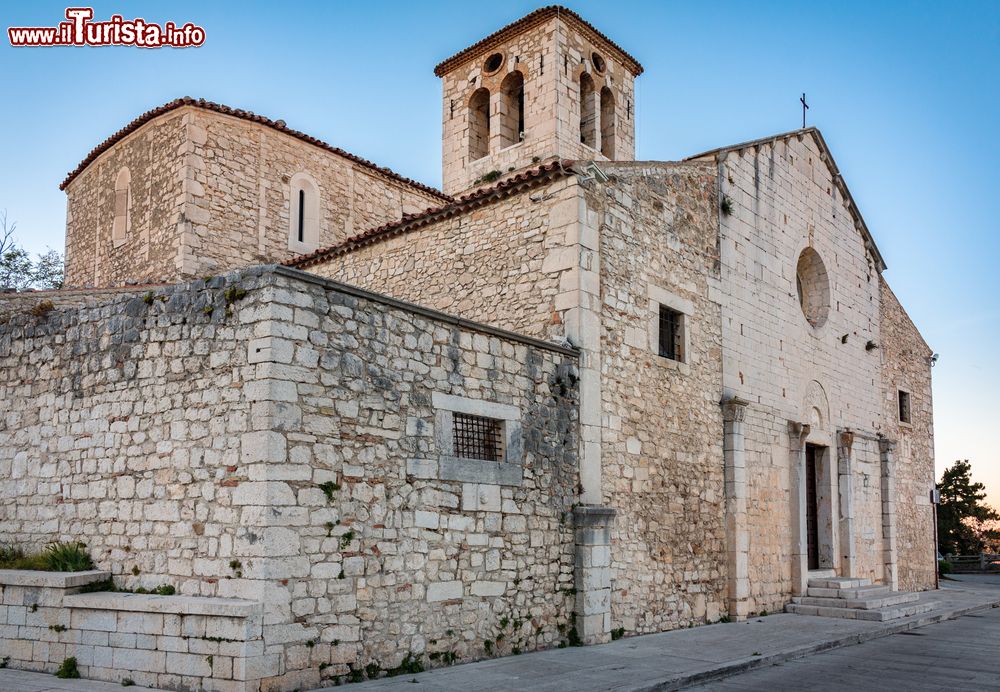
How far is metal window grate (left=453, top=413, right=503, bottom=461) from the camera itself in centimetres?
944

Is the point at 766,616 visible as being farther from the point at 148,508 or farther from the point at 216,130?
the point at 216,130

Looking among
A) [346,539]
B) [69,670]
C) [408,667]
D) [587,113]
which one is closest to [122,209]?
[587,113]

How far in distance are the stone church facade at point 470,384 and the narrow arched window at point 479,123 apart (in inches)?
2.2

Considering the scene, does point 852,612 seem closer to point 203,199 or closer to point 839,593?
point 839,593

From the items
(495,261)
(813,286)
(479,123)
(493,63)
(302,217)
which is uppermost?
(493,63)

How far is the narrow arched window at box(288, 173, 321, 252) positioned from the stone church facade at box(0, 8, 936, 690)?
0.38 feet

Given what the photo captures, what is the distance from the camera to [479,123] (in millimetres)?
19281

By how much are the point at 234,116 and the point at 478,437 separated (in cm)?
1032

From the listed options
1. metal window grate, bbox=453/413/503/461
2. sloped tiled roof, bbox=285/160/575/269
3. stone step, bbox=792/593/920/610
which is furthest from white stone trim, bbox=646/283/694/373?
stone step, bbox=792/593/920/610

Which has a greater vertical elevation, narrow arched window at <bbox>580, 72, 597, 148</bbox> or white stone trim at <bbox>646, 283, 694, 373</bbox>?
narrow arched window at <bbox>580, 72, 597, 148</bbox>

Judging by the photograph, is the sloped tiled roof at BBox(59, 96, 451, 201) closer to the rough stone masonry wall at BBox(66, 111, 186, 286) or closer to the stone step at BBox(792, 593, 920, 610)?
the rough stone masonry wall at BBox(66, 111, 186, 286)

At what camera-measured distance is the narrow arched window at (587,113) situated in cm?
1902

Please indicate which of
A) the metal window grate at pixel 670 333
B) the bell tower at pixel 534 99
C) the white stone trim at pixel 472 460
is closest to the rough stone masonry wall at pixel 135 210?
the bell tower at pixel 534 99

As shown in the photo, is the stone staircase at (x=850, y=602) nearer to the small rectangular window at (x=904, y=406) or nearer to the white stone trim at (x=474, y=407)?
the small rectangular window at (x=904, y=406)
